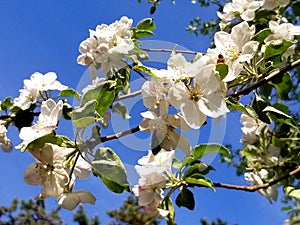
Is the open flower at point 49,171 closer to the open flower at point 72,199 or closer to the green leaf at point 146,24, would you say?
the open flower at point 72,199

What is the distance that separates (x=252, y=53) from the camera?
93 centimetres

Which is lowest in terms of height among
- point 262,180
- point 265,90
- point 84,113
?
point 84,113

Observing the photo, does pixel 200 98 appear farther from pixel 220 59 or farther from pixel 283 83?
pixel 283 83

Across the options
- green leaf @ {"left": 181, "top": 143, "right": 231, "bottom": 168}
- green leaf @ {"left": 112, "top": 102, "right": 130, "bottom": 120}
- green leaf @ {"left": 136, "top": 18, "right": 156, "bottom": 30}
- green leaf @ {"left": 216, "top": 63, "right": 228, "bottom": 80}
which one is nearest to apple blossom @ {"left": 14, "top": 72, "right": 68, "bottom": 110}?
green leaf @ {"left": 112, "top": 102, "right": 130, "bottom": 120}

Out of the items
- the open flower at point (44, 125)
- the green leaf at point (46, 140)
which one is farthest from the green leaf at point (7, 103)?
the green leaf at point (46, 140)

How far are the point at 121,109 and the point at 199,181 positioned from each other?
0.45 meters

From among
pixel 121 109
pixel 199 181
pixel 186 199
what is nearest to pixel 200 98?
pixel 199 181

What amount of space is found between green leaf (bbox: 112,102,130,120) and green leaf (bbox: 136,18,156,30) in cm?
35

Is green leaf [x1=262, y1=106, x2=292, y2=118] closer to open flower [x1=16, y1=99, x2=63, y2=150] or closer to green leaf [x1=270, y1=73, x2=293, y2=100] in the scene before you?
green leaf [x1=270, y1=73, x2=293, y2=100]

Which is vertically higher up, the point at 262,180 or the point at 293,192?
the point at 262,180

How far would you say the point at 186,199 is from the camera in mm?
1066

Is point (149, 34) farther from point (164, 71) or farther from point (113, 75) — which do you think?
point (164, 71)

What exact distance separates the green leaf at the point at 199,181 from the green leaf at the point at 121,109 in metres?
0.38

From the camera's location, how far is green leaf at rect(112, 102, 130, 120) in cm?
132
